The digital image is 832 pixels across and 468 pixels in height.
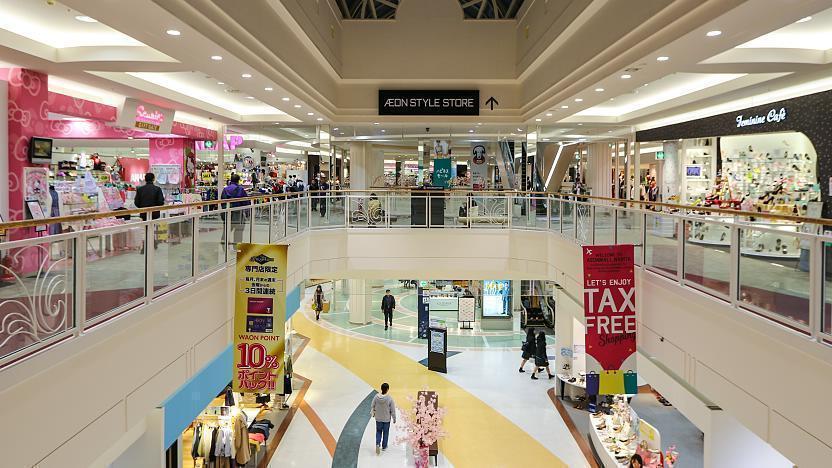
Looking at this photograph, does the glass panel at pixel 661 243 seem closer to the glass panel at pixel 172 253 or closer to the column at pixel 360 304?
the glass panel at pixel 172 253

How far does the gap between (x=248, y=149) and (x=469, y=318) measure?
9.55 meters

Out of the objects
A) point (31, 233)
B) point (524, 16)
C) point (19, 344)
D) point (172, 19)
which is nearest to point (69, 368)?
point (19, 344)

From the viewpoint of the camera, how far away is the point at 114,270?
485 cm

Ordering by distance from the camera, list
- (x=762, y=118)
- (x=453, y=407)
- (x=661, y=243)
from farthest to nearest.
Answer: (x=453, y=407) → (x=762, y=118) → (x=661, y=243)

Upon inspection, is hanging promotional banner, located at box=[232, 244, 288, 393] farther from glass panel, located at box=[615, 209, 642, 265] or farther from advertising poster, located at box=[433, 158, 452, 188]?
advertising poster, located at box=[433, 158, 452, 188]

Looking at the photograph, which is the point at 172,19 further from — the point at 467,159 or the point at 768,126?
the point at 467,159

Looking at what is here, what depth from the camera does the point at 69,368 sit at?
3.90 metres

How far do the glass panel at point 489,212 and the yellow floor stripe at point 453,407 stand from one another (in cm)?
473

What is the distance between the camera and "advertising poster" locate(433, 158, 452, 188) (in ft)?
58.0

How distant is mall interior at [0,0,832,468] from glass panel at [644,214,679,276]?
0.04 metres

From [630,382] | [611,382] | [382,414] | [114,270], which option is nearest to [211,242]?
[114,270]

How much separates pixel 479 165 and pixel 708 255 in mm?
12178

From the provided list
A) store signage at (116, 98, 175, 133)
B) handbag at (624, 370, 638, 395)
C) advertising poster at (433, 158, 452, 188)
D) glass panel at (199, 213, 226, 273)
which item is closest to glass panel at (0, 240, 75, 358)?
glass panel at (199, 213, 226, 273)

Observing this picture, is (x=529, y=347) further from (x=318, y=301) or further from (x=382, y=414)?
(x=318, y=301)
